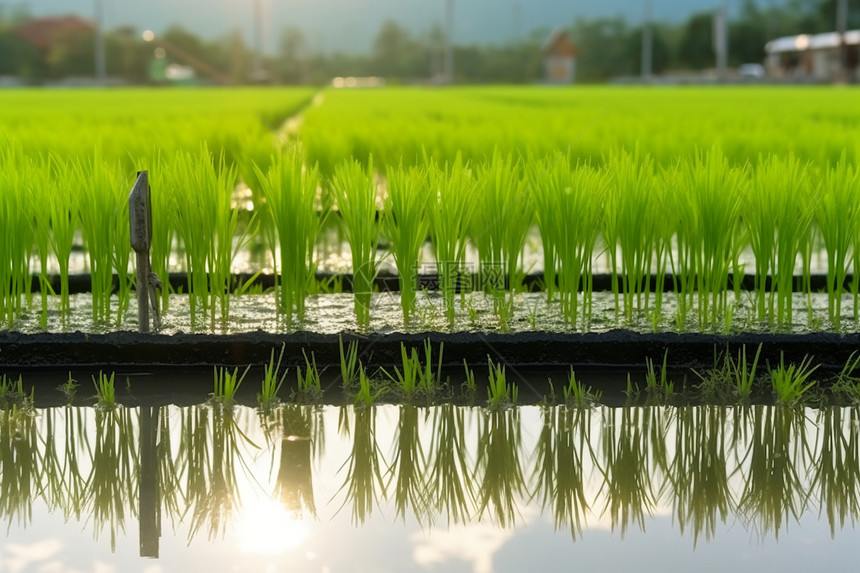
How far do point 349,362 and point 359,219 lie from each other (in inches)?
21.9

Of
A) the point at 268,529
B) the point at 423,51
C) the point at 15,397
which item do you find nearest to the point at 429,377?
the point at 268,529

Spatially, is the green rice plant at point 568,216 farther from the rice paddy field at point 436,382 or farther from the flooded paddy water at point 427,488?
the flooded paddy water at point 427,488

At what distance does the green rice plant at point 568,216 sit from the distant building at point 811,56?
5491 cm

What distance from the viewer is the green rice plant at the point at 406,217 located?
13.3 ft

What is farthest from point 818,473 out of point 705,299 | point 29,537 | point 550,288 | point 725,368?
point 29,537

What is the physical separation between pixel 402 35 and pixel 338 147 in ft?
356

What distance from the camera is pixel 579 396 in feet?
11.9

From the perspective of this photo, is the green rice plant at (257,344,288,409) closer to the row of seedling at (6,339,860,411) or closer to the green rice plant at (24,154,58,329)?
the row of seedling at (6,339,860,411)

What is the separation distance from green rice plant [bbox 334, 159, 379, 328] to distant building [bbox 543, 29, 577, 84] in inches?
3660

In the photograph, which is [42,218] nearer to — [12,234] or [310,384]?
[12,234]

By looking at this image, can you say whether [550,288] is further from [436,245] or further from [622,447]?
[622,447]

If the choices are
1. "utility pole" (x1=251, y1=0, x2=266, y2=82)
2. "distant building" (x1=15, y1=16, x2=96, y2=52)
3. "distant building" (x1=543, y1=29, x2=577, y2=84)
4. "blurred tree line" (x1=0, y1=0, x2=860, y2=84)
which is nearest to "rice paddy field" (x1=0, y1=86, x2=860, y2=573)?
"utility pole" (x1=251, y1=0, x2=266, y2=82)

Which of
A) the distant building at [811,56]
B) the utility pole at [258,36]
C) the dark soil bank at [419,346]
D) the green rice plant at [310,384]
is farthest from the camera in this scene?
the distant building at [811,56]

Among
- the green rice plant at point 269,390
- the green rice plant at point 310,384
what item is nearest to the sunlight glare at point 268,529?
the green rice plant at point 269,390
